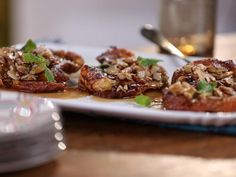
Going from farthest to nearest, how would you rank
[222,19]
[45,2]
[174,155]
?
[45,2]
[222,19]
[174,155]

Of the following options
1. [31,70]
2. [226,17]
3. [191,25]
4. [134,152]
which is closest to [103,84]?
[31,70]

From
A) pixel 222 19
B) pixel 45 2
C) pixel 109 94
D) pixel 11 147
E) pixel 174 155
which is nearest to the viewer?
pixel 11 147

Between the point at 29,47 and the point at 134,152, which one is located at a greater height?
the point at 29,47

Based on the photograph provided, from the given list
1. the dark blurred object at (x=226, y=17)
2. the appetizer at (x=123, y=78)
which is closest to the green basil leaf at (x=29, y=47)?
the appetizer at (x=123, y=78)

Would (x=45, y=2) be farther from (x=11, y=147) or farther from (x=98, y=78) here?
(x=11, y=147)

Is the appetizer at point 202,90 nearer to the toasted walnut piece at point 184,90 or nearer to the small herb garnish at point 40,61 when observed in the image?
the toasted walnut piece at point 184,90

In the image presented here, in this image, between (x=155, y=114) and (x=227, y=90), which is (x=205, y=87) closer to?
(x=227, y=90)

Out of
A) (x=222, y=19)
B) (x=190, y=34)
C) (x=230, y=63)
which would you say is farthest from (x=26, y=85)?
(x=222, y=19)
